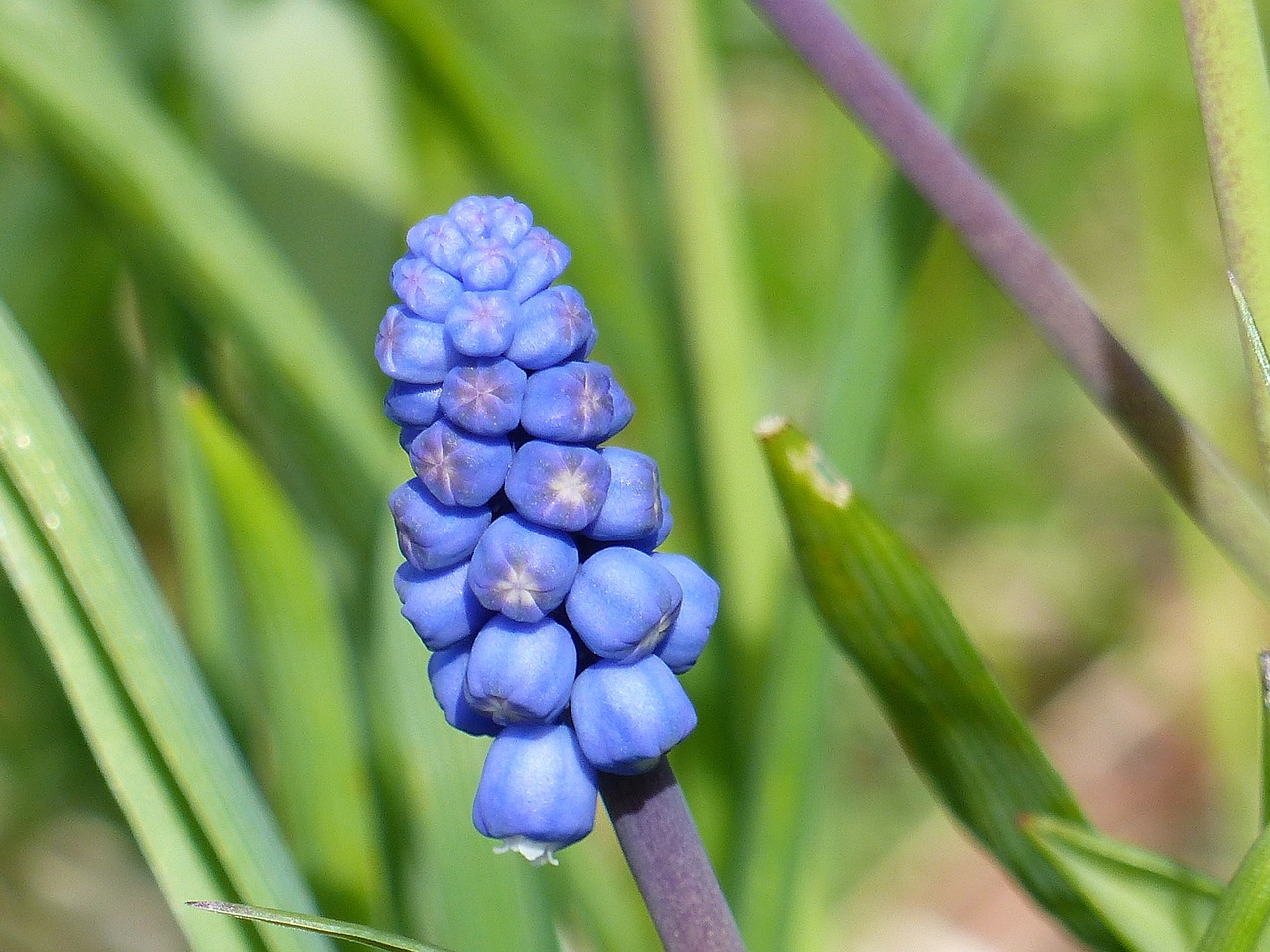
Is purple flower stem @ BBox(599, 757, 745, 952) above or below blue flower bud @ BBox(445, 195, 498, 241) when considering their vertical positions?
below

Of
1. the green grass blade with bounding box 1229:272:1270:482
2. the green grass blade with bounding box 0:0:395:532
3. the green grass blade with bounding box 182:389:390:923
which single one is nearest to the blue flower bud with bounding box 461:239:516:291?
the green grass blade with bounding box 1229:272:1270:482

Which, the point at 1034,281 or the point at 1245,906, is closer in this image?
the point at 1245,906

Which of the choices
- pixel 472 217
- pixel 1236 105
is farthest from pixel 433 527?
pixel 1236 105

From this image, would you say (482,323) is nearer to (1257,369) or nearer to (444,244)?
(444,244)

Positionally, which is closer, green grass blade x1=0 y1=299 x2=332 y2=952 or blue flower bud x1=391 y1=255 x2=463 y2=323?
blue flower bud x1=391 y1=255 x2=463 y2=323

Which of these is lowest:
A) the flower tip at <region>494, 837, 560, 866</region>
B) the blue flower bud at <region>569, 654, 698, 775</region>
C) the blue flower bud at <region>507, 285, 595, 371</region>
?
the flower tip at <region>494, 837, 560, 866</region>

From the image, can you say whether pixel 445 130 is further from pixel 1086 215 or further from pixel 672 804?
pixel 1086 215

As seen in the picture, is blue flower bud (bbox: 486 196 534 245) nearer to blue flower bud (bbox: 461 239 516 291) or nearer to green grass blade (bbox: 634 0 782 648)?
blue flower bud (bbox: 461 239 516 291)
